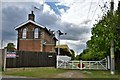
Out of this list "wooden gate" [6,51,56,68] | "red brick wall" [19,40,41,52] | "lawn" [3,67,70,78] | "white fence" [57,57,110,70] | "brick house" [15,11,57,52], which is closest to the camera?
"lawn" [3,67,70,78]

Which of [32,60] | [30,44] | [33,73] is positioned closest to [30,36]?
[30,44]

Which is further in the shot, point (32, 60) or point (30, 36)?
point (30, 36)

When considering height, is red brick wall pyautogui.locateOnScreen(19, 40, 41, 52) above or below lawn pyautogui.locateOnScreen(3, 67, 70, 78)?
above

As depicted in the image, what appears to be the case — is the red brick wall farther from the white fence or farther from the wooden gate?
the white fence

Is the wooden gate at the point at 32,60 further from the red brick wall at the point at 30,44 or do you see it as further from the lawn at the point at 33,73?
the red brick wall at the point at 30,44

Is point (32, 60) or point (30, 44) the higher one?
point (30, 44)

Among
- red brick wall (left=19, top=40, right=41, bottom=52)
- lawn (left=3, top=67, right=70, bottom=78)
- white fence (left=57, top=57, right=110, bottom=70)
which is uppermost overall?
red brick wall (left=19, top=40, right=41, bottom=52)

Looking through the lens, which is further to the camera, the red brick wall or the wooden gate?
the red brick wall

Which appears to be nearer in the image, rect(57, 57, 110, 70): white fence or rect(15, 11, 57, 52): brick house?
rect(57, 57, 110, 70): white fence

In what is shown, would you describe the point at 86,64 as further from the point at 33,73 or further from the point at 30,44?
the point at 30,44

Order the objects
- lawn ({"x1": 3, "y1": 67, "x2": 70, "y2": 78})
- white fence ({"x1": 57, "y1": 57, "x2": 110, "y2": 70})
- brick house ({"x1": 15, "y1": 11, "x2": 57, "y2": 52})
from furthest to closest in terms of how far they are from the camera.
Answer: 1. brick house ({"x1": 15, "y1": 11, "x2": 57, "y2": 52})
2. white fence ({"x1": 57, "y1": 57, "x2": 110, "y2": 70})
3. lawn ({"x1": 3, "y1": 67, "x2": 70, "y2": 78})

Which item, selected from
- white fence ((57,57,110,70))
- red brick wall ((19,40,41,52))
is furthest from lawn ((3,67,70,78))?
red brick wall ((19,40,41,52))

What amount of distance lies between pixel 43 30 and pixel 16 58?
1689 cm

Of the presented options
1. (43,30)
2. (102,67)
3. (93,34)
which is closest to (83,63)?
(102,67)
